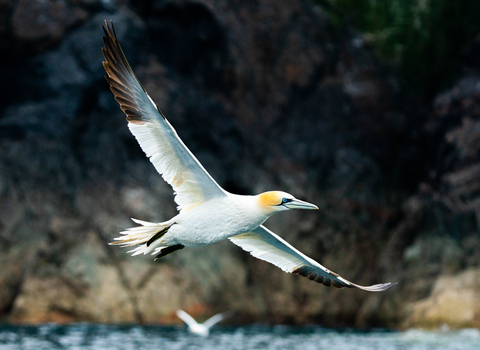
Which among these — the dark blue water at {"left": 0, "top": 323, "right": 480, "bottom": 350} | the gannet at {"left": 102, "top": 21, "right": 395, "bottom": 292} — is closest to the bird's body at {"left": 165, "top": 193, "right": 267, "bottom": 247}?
the gannet at {"left": 102, "top": 21, "right": 395, "bottom": 292}

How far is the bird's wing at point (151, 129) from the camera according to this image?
5703mm

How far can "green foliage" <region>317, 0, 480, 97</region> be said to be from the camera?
21.7m

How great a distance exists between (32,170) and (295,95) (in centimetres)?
952

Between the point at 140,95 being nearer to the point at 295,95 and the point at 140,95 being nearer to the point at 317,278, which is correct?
the point at 317,278

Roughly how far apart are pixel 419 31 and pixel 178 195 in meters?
18.6

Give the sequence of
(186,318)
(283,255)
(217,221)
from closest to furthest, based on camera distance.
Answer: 1. (217,221)
2. (283,255)
3. (186,318)

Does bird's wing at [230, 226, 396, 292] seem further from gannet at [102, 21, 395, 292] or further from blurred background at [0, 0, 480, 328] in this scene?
blurred background at [0, 0, 480, 328]

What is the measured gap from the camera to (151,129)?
5809 millimetres

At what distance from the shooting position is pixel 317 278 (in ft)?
23.2

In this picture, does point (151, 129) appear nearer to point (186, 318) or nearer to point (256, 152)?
point (186, 318)

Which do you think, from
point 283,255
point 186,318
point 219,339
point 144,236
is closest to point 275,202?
point 144,236

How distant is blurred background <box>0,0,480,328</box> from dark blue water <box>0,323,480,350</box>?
3.04 feet

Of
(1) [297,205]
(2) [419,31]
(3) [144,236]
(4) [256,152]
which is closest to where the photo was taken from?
(1) [297,205]

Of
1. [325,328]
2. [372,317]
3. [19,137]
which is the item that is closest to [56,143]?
[19,137]
